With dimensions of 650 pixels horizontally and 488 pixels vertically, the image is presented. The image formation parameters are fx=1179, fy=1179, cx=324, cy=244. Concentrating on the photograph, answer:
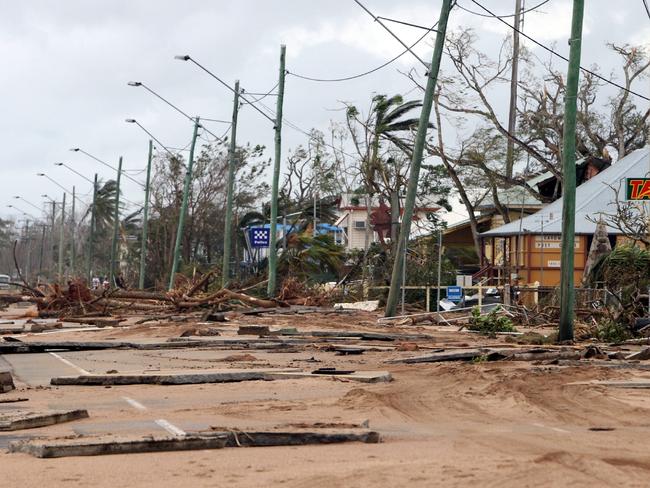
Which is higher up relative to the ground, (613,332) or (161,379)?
(613,332)

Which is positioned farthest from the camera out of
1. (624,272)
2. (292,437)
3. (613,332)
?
(624,272)

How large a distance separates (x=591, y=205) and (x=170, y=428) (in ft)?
133

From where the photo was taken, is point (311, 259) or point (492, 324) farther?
point (311, 259)

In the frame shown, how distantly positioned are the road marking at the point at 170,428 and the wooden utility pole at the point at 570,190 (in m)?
14.1

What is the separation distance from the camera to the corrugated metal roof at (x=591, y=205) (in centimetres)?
4647

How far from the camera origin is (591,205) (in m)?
48.3

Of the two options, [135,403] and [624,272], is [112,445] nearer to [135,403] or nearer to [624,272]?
[135,403]

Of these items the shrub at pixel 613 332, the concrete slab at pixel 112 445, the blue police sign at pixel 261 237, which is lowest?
the concrete slab at pixel 112 445

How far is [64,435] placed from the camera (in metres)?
9.73

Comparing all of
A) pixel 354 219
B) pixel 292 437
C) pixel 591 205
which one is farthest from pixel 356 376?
pixel 354 219

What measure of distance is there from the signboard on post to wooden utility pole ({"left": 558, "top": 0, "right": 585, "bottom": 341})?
22.6 ft

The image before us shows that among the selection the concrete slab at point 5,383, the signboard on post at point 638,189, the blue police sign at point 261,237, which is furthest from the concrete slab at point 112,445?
the blue police sign at point 261,237

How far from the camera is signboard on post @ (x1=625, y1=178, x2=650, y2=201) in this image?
30.2 meters

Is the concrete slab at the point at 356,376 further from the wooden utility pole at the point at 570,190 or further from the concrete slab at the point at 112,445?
the wooden utility pole at the point at 570,190
